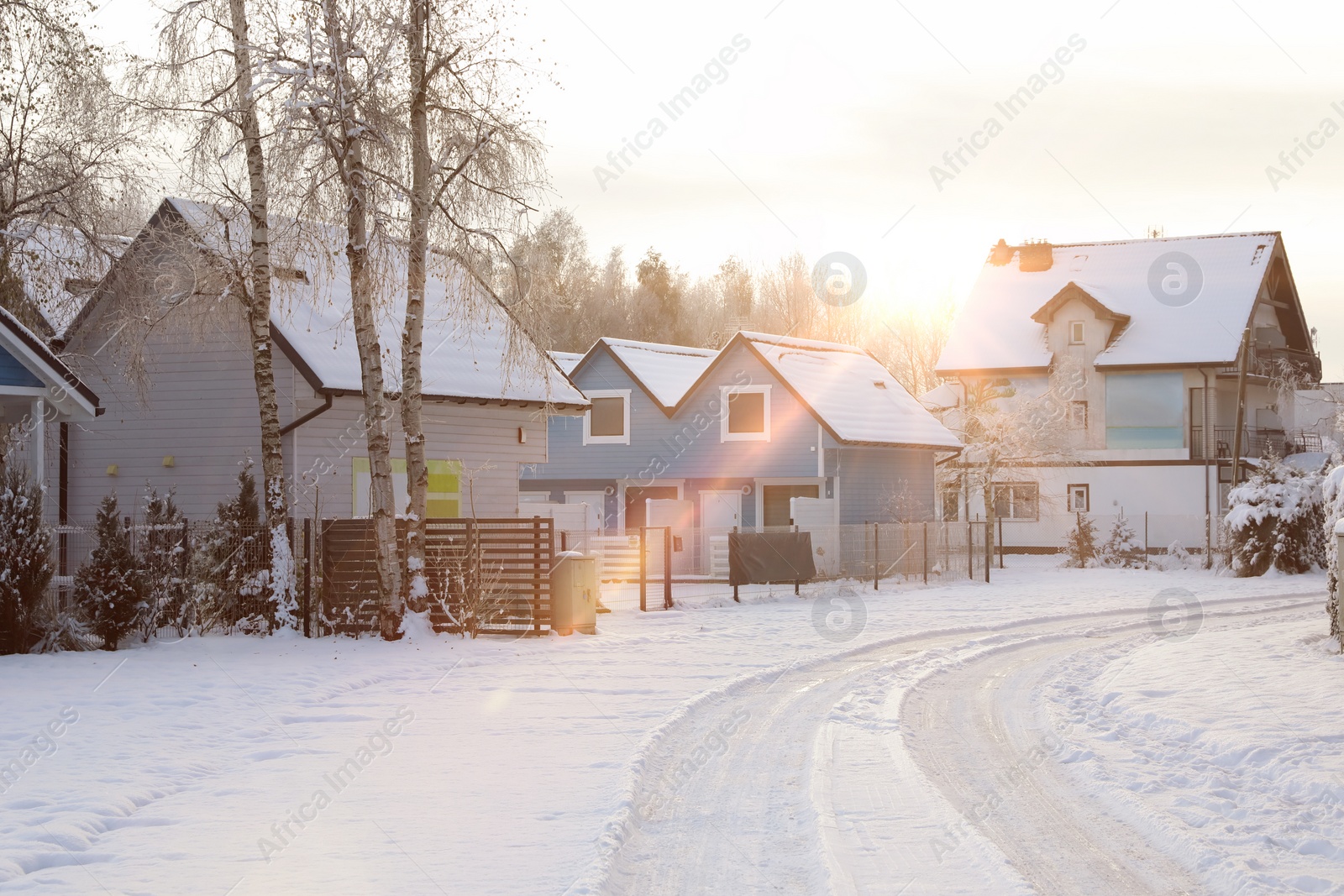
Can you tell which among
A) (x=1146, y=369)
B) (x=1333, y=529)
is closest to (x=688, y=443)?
(x=1146, y=369)

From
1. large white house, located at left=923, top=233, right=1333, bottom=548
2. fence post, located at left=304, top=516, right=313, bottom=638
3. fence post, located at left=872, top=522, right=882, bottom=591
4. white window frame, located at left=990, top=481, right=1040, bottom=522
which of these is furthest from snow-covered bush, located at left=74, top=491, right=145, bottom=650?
white window frame, located at left=990, top=481, right=1040, bottom=522

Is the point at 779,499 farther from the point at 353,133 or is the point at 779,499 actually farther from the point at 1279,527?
the point at 353,133

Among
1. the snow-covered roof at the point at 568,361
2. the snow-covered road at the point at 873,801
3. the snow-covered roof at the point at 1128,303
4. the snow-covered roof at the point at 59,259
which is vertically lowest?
the snow-covered road at the point at 873,801

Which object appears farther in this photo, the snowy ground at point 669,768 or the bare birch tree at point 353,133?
the bare birch tree at point 353,133

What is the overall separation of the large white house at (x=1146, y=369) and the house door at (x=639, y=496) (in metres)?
12.3

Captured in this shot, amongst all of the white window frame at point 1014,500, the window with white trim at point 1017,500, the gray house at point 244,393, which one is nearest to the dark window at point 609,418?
the gray house at point 244,393

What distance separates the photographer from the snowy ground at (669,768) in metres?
7.57

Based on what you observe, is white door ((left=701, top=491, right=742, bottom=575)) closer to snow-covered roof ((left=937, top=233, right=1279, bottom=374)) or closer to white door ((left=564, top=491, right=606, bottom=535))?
white door ((left=564, top=491, right=606, bottom=535))

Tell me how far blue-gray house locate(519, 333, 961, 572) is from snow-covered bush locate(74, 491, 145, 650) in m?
20.6

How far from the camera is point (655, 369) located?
41594 millimetres

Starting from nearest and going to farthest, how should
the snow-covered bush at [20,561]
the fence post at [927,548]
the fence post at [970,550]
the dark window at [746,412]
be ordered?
the snow-covered bush at [20,561] < the fence post at [927,548] < the fence post at [970,550] < the dark window at [746,412]

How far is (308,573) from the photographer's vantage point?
18.8 metres

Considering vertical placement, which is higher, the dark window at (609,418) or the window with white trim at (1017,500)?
the dark window at (609,418)

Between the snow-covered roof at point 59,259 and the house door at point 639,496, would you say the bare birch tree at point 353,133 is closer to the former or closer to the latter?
the snow-covered roof at point 59,259
